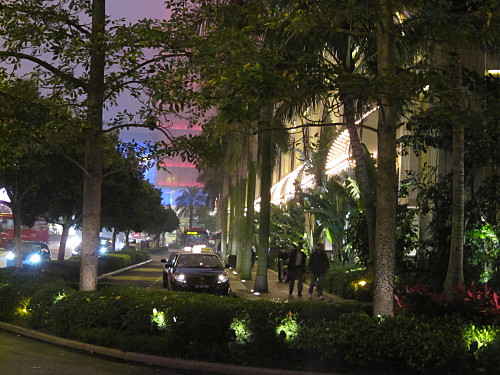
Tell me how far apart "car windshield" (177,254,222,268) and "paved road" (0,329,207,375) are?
9.95 m

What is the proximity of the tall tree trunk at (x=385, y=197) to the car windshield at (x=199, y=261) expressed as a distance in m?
12.1

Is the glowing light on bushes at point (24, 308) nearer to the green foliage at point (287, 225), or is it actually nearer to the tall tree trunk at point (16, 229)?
the tall tree trunk at point (16, 229)

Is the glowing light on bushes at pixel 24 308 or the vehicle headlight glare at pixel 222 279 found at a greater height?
the vehicle headlight glare at pixel 222 279

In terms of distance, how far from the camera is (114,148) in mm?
19984

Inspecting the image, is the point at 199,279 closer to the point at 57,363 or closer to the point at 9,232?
the point at 57,363

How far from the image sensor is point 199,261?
2284 centimetres

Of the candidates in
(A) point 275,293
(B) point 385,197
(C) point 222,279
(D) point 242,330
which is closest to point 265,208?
(A) point 275,293

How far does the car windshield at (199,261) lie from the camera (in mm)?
22438

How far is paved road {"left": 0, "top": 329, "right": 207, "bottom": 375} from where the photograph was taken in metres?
10.0

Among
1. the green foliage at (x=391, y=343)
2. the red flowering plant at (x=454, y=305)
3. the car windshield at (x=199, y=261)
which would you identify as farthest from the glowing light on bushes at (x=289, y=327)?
the car windshield at (x=199, y=261)

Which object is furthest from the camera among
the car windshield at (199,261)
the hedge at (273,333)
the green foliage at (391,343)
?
the car windshield at (199,261)

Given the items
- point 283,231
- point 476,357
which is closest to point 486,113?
point 476,357

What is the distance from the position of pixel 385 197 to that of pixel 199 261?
13.0 m

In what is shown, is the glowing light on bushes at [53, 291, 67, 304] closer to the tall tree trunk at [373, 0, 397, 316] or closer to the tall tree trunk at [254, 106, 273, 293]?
the tall tree trunk at [373, 0, 397, 316]
